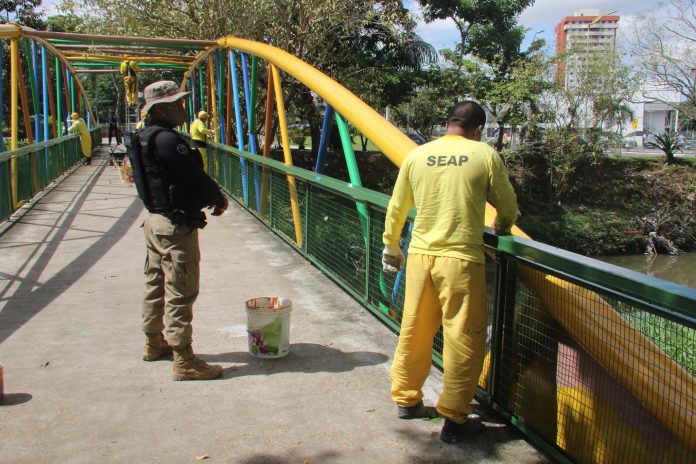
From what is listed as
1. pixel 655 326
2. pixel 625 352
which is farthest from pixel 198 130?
pixel 655 326

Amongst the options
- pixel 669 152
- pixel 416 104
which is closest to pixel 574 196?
pixel 669 152

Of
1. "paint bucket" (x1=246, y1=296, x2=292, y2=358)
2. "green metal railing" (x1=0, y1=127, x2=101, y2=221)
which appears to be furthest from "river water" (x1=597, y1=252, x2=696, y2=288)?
"paint bucket" (x1=246, y1=296, x2=292, y2=358)

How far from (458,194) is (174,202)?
1638 millimetres

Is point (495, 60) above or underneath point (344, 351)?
above

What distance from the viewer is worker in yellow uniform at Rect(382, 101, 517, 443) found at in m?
3.07

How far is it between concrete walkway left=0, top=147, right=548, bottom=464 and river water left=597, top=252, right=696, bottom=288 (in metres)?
22.8

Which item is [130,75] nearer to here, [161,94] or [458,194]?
[161,94]

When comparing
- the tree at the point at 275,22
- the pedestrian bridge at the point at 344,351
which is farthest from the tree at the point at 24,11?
the pedestrian bridge at the point at 344,351

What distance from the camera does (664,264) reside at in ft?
89.2

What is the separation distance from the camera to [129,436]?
3.22 metres

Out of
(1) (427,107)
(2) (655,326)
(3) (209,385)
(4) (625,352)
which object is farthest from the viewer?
(1) (427,107)

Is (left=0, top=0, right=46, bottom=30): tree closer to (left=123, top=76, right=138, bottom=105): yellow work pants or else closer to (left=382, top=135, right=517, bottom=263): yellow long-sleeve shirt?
(left=123, top=76, right=138, bottom=105): yellow work pants

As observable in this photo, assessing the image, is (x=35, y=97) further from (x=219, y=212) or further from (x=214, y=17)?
(x=219, y=212)

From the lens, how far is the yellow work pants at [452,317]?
307 cm
